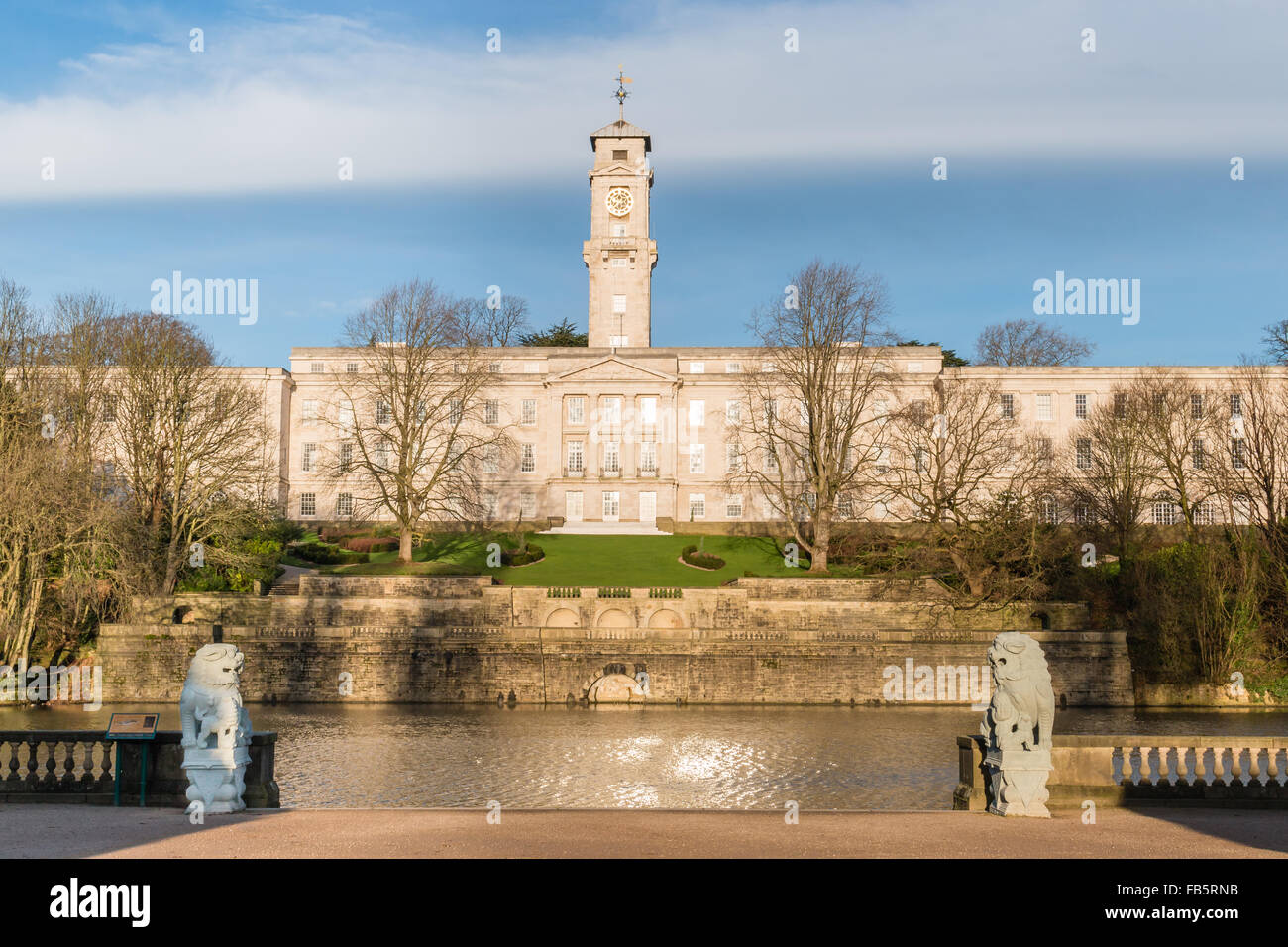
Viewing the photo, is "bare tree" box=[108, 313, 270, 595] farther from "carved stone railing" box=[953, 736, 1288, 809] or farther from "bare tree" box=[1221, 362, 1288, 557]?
"bare tree" box=[1221, 362, 1288, 557]

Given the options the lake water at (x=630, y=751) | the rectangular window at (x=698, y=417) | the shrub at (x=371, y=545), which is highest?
the rectangular window at (x=698, y=417)

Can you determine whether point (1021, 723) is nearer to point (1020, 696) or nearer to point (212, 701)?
point (1020, 696)

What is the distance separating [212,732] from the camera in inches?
647

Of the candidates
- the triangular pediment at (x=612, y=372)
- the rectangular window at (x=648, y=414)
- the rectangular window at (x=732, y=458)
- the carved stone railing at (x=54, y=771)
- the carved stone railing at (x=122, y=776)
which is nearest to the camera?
the carved stone railing at (x=122, y=776)

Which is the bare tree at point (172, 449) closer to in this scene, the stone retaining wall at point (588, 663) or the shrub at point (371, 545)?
the stone retaining wall at point (588, 663)

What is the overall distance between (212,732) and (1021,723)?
36.8 feet

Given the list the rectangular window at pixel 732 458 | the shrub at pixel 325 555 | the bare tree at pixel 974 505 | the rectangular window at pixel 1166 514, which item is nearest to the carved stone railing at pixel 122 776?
the bare tree at pixel 974 505

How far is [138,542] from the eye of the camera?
167 ft

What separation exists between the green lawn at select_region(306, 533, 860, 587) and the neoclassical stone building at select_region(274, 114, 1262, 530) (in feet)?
20.3

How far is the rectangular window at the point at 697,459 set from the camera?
84062mm

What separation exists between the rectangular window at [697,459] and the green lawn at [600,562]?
26.2 ft

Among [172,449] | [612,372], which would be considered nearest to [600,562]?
[612,372]

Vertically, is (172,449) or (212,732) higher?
(172,449)

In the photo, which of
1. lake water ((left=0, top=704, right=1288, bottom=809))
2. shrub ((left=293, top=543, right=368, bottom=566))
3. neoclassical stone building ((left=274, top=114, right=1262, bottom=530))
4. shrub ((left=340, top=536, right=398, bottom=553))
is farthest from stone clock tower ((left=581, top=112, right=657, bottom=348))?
lake water ((left=0, top=704, right=1288, bottom=809))
